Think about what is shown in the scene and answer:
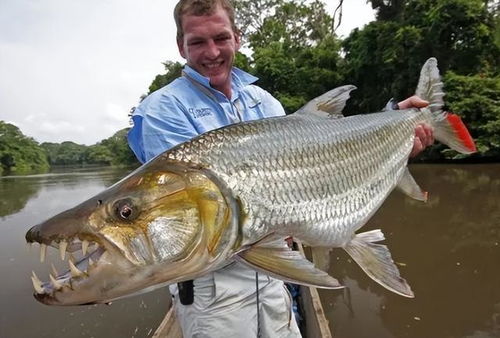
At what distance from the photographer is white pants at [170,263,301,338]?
2.33 m

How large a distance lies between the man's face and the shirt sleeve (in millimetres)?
307

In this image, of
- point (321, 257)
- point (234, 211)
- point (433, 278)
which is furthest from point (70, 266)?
point (433, 278)

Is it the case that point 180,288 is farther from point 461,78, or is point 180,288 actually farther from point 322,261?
point 461,78

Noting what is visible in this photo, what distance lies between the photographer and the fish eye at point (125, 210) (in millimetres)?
1500

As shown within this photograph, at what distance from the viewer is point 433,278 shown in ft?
23.5

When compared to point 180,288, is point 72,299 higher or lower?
higher

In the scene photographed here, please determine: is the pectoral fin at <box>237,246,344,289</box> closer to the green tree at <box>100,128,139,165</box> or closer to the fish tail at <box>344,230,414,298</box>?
the fish tail at <box>344,230,414,298</box>

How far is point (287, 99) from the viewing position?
3102 cm

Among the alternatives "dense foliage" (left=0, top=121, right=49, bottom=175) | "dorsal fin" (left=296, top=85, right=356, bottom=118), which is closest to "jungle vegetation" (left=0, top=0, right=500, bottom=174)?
"dorsal fin" (left=296, top=85, right=356, bottom=118)

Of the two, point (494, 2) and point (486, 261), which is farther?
point (494, 2)

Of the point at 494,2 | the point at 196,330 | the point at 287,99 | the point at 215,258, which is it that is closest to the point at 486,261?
the point at 196,330

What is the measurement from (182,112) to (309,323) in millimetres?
3027

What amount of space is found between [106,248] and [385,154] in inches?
71.0

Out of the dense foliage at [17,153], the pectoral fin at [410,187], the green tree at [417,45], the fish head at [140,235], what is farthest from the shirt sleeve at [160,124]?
the dense foliage at [17,153]
